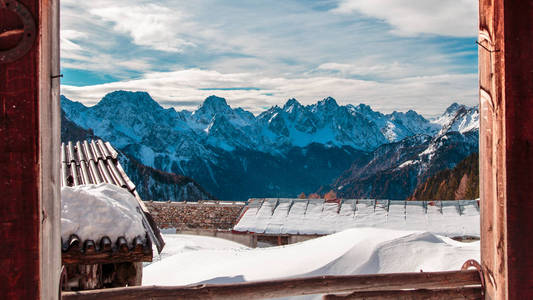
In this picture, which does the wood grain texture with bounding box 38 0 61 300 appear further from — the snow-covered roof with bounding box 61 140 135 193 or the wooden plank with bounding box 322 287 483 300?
the snow-covered roof with bounding box 61 140 135 193

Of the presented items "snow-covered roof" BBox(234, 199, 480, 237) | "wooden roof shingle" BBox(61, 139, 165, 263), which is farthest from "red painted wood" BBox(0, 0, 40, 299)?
"snow-covered roof" BBox(234, 199, 480, 237)

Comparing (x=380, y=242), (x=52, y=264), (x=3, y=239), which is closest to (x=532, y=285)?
(x=52, y=264)

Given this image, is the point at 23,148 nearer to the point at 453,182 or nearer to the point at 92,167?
the point at 92,167

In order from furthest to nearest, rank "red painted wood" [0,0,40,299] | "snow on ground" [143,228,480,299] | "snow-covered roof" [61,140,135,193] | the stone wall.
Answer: the stone wall < "snow on ground" [143,228,480,299] < "snow-covered roof" [61,140,135,193] < "red painted wood" [0,0,40,299]

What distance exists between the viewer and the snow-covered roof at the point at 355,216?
80.3 feet

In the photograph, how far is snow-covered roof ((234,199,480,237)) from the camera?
2447 centimetres

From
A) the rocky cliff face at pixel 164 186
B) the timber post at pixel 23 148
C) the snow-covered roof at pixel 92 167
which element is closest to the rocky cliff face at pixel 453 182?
the rocky cliff face at pixel 164 186

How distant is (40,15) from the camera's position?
6.68ft

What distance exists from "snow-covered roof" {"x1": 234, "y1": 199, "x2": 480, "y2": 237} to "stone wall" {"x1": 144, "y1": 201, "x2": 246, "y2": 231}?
1.74 m

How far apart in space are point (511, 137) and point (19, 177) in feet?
7.71

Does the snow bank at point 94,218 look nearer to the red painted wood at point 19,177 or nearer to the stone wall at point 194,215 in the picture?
the red painted wood at point 19,177

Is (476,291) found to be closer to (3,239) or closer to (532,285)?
(532,285)

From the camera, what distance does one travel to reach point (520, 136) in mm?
2357

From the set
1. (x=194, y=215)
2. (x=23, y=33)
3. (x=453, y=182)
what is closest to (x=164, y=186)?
(x=453, y=182)
